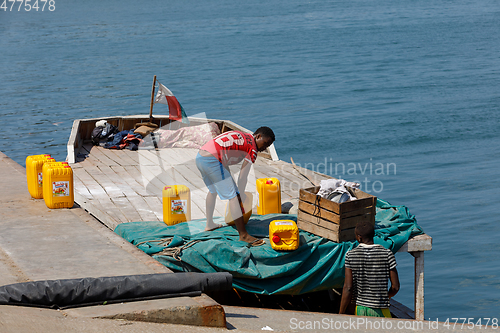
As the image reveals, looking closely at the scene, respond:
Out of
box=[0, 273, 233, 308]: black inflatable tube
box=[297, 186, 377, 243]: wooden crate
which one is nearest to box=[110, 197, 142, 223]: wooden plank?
box=[297, 186, 377, 243]: wooden crate

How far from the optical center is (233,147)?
6.96m

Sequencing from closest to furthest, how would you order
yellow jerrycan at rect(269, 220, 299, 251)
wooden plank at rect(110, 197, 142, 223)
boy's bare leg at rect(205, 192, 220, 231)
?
1. yellow jerrycan at rect(269, 220, 299, 251)
2. boy's bare leg at rect(205, 192, 220, 231)
3. wooden plank at rect(110, 197, 142, 223)

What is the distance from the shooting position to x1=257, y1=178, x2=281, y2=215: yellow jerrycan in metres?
8.13

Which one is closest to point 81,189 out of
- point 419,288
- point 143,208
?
point 143,208

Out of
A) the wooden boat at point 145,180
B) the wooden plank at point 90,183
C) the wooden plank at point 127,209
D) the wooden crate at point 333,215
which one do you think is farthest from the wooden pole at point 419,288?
the wooden plank at point 90,183

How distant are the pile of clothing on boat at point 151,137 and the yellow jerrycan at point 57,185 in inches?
191

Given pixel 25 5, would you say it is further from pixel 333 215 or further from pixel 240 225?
pixel 333 215

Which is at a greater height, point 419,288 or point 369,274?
point 369,274

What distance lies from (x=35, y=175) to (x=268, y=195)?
351 centimetres

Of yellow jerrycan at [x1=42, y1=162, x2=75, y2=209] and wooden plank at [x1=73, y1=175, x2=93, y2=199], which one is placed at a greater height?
yellow jerrycan at [x1=42, y1=162, x2=75, y2=209]

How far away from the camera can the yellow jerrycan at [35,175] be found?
27.3 feet

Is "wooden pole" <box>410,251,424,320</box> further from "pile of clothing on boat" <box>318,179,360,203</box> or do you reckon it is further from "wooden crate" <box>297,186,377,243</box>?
"pile of clothing on boat" <box>318,179,360,203</box>

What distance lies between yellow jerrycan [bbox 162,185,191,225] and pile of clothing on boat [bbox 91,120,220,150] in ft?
17.4

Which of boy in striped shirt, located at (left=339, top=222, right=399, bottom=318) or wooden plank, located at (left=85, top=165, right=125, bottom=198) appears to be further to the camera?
wooden plank, located at (left=85, top=165, right=125, bottom=198)
